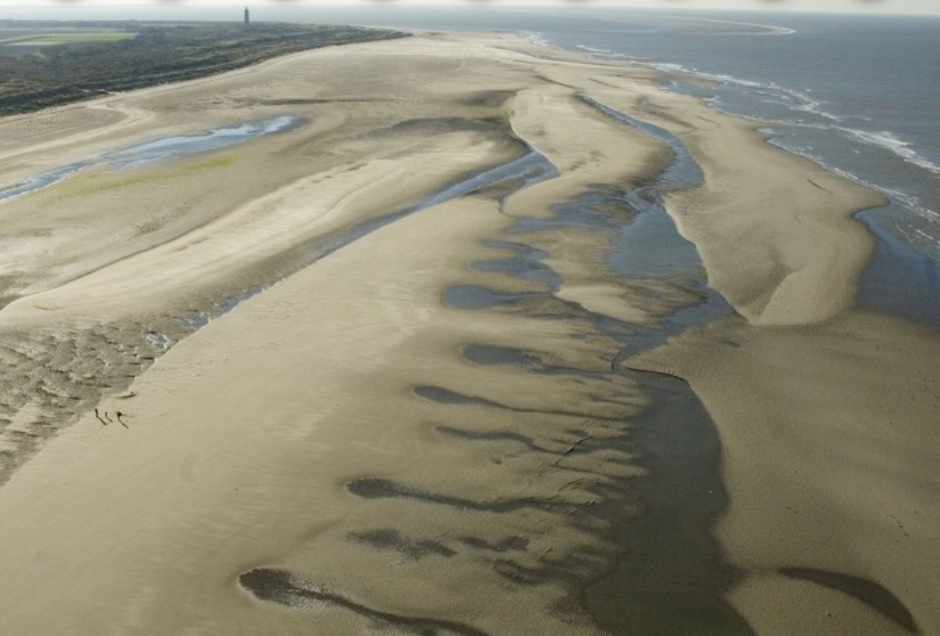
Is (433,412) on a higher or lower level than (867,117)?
lower

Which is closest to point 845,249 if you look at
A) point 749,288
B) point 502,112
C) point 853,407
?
point 749,288

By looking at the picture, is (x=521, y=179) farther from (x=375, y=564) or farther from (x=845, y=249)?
(x=375, y=564)

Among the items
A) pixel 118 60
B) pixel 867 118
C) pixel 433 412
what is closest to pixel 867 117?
pixel 867 118

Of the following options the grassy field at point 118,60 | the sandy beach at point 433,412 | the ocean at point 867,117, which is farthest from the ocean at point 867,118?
the grassy field at point 118,60

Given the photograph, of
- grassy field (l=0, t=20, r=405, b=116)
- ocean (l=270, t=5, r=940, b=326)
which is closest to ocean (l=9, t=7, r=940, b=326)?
ocean (l=270, t=5, r=940, b=326)

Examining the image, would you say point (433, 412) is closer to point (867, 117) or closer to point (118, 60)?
point (867, 117)

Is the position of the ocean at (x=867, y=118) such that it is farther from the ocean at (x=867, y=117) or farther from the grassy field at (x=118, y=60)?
the grassy field at (x=118, y=60)

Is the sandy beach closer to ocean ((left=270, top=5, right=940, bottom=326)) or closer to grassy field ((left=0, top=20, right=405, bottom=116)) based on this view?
ocean ((left=270, top=5, right=940, bottom=326))

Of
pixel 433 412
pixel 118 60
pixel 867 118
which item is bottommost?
pixel 433 412

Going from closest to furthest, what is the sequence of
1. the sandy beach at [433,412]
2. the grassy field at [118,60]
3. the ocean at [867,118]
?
the sandy beach at [433,412] < the ocean at [867,118] < the grassy field at [118,60]
